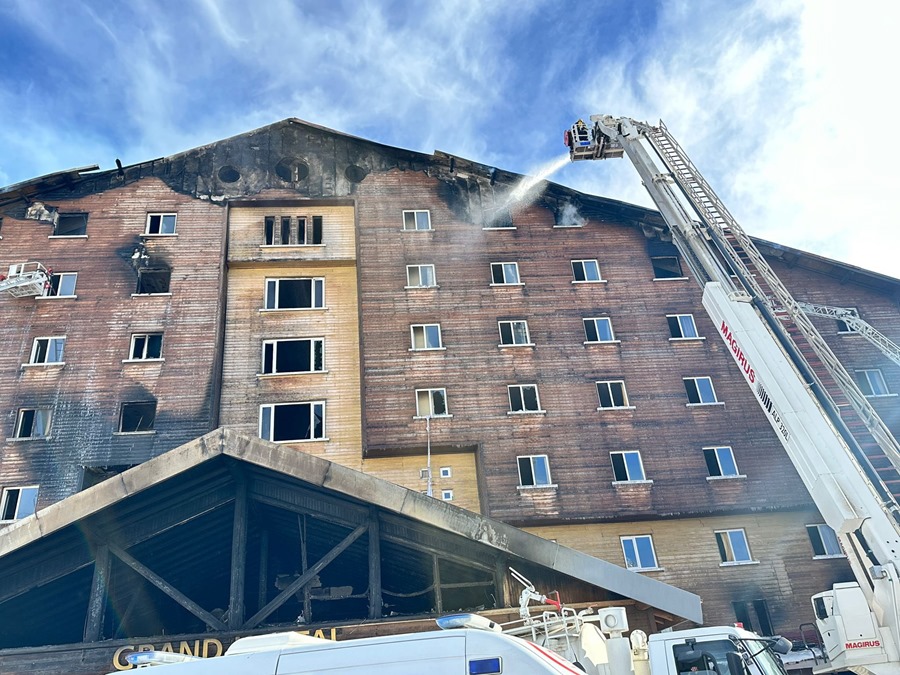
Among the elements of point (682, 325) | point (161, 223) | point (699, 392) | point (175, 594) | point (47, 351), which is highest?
point (161, 223)

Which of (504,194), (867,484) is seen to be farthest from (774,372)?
(504,194)

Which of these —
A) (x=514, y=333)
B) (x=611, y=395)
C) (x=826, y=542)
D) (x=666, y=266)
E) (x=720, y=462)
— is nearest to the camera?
(x=826, y=542)

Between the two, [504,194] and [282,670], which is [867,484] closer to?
[282,670]

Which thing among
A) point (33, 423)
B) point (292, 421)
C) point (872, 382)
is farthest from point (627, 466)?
point (33, 423)

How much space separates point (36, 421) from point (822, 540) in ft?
115

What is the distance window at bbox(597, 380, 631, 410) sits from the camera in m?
33.0

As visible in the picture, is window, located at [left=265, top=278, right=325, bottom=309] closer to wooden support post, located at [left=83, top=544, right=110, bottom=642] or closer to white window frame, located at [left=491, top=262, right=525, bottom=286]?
white window frame, located at [left=491, top=262, right=525, bottom=286]

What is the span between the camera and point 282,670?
8250mm

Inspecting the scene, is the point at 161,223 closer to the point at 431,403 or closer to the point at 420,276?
A: the point at 420,276

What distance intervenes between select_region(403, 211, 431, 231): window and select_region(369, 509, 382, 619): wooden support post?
942 inches

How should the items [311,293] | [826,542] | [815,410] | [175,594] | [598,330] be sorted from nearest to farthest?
[175,594]
[815,410]
[826,542]
[598,330]
[311,293]

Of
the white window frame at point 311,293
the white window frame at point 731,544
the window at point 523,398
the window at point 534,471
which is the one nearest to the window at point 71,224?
the white window frame at point 311,293

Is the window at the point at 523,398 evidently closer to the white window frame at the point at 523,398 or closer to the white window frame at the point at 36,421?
the white window frame at the point at 523,398

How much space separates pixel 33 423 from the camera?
30641 mm
